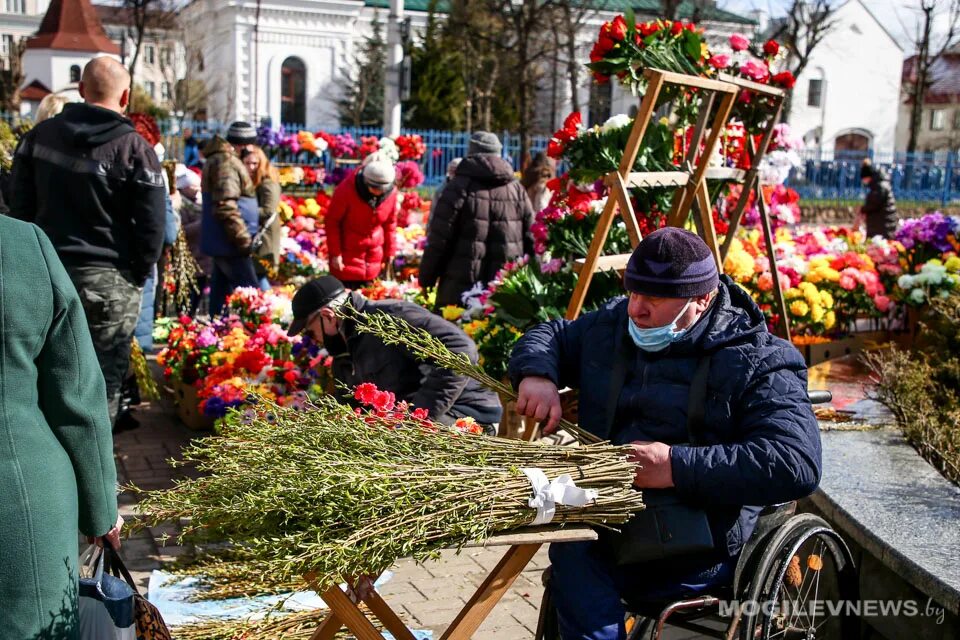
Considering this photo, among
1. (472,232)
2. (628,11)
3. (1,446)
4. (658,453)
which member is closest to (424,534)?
(658,453)

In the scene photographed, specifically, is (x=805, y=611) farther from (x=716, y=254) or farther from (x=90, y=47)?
(x=90, y=47)

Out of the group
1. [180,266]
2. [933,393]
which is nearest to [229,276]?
[180,266]

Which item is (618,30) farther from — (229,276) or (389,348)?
(229,276)

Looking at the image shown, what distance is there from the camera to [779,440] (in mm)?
2830

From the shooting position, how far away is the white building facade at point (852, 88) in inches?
1998

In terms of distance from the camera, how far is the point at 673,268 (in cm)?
297

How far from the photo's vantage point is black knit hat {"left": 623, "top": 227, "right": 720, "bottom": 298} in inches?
117

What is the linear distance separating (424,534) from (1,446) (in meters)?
0.96

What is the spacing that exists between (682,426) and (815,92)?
170 ft

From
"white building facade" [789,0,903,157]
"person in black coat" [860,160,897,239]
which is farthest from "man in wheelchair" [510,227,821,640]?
"white building facade" [789,0,903,157]

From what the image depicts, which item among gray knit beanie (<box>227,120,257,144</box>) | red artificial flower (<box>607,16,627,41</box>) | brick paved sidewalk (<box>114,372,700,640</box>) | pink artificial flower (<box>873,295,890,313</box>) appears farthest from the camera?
gray knit beanie (<box>227,120,257,144</box>)

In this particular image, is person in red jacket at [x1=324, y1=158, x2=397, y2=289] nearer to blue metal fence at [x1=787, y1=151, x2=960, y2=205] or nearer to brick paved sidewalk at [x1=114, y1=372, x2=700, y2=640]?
brick paved sidewalk at [x1=114, y1=372, x2=700, y2=640]

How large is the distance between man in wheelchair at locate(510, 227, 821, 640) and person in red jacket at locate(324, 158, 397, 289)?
491cm

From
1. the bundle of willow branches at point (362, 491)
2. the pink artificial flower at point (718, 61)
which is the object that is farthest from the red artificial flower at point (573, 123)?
the bundle of willow branches at point (362, 491)
